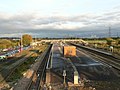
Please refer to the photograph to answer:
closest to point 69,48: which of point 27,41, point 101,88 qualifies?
point 101,88

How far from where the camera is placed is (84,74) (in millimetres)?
24172

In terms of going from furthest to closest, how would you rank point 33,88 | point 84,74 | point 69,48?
point 69,48
point 84,74
point 33,88

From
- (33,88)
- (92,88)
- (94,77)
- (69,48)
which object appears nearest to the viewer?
(92,88)

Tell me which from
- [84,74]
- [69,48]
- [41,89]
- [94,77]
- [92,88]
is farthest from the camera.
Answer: [69,48]

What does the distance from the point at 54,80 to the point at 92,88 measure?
14.8 ft

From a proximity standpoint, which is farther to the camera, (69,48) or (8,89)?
(69,48)

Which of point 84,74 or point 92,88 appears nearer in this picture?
point 92,88

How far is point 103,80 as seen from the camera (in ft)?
69.3

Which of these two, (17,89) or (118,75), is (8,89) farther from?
(118,75)

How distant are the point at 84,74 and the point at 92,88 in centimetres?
624

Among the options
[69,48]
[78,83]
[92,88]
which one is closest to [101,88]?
[92,88]

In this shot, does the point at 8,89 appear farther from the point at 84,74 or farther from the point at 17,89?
the point at 84,74

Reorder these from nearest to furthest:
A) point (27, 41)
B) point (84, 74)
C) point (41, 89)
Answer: point (41, 89) → point (84, 74) → point (27, 41)

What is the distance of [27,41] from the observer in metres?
132
